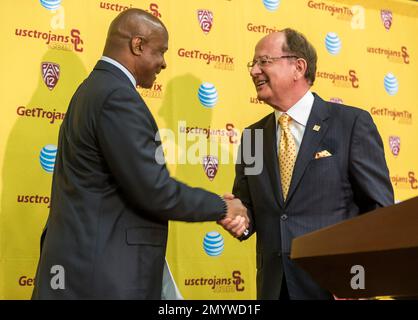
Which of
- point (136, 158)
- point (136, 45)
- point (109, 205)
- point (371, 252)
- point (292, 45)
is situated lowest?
point (371, 252)

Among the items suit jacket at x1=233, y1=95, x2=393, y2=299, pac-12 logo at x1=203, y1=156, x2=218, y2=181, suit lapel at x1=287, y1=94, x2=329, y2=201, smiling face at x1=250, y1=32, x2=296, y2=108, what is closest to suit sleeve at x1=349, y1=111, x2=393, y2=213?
suit jacket at x1=233, y1=95, x2=393, y2=299

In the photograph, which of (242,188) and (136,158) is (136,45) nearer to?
(136,158)

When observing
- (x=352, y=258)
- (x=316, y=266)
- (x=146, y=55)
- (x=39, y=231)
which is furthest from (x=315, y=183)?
(x=39, y=231)

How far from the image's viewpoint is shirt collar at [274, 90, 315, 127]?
2.67 meters

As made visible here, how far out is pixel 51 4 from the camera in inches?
129

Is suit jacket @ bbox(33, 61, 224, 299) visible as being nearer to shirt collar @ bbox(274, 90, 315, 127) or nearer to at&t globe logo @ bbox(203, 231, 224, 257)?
shirt collar @ bbox(274, 90, 315, 127)

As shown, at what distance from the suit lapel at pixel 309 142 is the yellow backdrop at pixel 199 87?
110 cm

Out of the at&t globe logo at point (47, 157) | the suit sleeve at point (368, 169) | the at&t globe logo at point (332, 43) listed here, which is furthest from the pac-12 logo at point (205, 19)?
the suit sleeve at point (368, 169)

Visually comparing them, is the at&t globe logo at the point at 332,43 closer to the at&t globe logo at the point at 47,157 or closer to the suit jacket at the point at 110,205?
the at&t globe logo at the point at 47,157

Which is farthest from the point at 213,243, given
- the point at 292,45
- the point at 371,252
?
the point at 371,252

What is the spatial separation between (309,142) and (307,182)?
18 centimetres

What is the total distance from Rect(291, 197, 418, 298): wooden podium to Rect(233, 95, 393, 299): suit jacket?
95cm

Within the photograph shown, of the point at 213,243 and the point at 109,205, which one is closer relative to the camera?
the point at 109,205

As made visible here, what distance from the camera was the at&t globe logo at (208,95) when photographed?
3.64 meters
